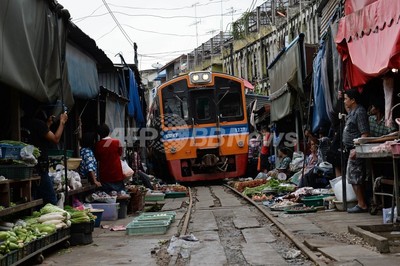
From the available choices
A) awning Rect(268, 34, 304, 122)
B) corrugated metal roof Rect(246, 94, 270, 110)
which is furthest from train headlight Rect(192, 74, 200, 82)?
corrugated metal roof Rect(246, 94, 270, 110)

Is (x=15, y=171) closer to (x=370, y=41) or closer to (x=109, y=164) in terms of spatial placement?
(x=109, y=164)

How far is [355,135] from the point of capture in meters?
8.73

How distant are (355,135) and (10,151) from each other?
4940 millimetres

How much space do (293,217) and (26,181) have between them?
13.9 ft

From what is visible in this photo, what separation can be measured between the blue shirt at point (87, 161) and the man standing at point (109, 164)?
0.39 m

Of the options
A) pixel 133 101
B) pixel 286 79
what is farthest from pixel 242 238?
pixel 133 101

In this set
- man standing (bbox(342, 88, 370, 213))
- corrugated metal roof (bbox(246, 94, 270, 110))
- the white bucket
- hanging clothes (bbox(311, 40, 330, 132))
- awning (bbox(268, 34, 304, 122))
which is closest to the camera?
man standing (bbox(342, 88, 370, 213))

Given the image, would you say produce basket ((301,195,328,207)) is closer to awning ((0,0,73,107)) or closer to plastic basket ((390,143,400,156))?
plastic basket ((390,143,400,156))

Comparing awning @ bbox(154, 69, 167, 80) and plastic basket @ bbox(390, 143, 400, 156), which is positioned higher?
awning @ bbox(154, 69, 167, 80)

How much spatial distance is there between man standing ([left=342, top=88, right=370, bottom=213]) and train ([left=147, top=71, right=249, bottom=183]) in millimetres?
9011

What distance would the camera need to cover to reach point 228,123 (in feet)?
59.6

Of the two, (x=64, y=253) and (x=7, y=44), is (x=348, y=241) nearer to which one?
(x=64, y=253)

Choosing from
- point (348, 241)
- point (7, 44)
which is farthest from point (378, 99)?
point (7, 44)

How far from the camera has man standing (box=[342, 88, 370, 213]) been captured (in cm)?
843
